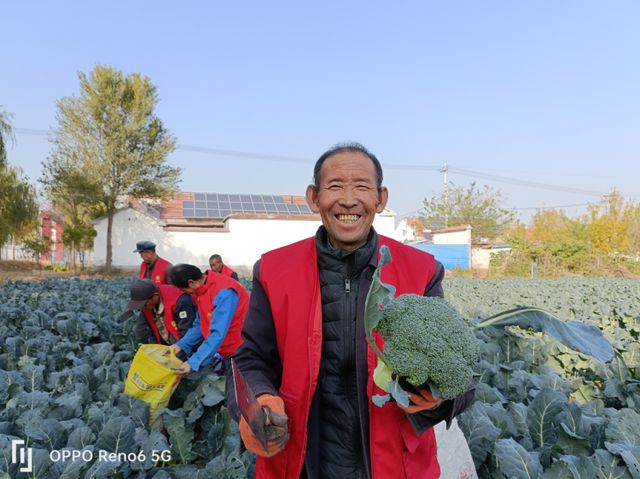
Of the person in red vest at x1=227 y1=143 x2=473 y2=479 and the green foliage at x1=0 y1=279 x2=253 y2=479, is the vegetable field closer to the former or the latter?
the green foliage at x1=0 y1=279 x2=253 y2=479

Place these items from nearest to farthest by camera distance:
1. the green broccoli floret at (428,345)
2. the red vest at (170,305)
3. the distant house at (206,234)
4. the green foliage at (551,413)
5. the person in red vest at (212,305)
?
the green broccoli floret at (428,345) → the green foliage at (551,413) → the person in red vest at (212,305) → the red vest at (170,305) → the distant house at (206,234)

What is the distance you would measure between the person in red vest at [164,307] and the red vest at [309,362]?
2691 millimetres

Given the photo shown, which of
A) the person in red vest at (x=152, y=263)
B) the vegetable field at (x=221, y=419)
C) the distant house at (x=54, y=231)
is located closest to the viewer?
the vegetable field at (x=221, y=419)

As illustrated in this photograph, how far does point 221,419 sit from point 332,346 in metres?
2.12

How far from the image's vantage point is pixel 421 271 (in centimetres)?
158

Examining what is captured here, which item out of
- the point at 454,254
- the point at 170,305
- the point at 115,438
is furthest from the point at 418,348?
the point at 454,254

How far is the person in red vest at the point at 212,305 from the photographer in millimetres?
3508

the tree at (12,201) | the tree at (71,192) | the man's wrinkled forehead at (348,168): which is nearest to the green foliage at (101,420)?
the man's wrinkled forehead at (348,168)

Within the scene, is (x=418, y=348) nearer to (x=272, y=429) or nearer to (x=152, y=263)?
(x=272, y=429)

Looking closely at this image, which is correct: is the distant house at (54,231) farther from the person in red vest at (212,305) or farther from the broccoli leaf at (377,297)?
the broccoli leaf at (377,297)

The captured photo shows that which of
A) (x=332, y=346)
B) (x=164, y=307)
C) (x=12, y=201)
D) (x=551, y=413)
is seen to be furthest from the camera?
(x=12, y=201)

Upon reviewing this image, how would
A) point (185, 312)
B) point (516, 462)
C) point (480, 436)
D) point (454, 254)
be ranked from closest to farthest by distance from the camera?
point (516, 462)
point (480, 436)
point (185, 312)
point (454, 254)

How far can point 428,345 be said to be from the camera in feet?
4.10

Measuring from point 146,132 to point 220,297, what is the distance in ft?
86.8
